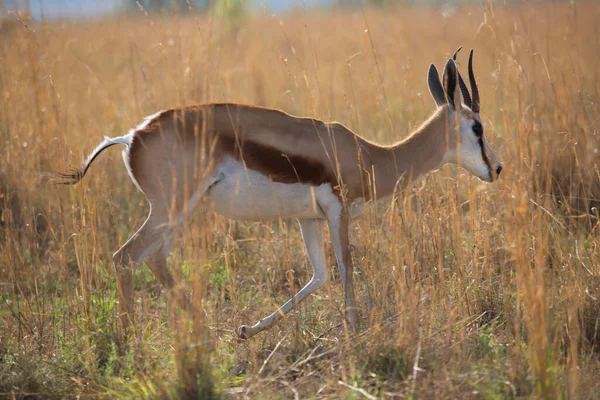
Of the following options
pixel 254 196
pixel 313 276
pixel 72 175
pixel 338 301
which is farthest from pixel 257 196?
pixel 72 175

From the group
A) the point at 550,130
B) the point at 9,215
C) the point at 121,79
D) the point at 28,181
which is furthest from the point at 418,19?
the point at 9,215

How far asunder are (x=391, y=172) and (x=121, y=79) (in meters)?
7.98

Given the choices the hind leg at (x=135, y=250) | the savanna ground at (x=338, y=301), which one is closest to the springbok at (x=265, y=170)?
the hind leg at (x=135, y=250)

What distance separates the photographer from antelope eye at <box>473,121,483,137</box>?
514cm

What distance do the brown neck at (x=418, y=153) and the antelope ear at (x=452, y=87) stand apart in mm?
108

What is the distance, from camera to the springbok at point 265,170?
4.45 meters

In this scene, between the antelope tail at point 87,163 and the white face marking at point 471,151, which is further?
the white face marking at point 471,151

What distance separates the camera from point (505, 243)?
499cm

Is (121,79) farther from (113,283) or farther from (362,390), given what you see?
(362,390)

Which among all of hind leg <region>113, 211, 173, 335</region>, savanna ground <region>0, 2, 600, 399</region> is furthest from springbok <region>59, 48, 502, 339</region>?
savanna ground <region>0, 2, 600, 399</region>

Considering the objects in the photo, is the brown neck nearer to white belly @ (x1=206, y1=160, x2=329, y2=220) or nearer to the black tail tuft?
white belly @ (x1=206, y1=160, x2=329, y2=220)

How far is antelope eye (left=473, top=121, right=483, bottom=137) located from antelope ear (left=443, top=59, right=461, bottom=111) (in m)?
0.18

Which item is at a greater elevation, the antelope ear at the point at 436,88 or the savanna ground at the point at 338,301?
the antelope ear at the point at 436,88

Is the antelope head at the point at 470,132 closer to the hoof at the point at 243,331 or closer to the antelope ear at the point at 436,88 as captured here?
the antelope ear at the point at 436,88
